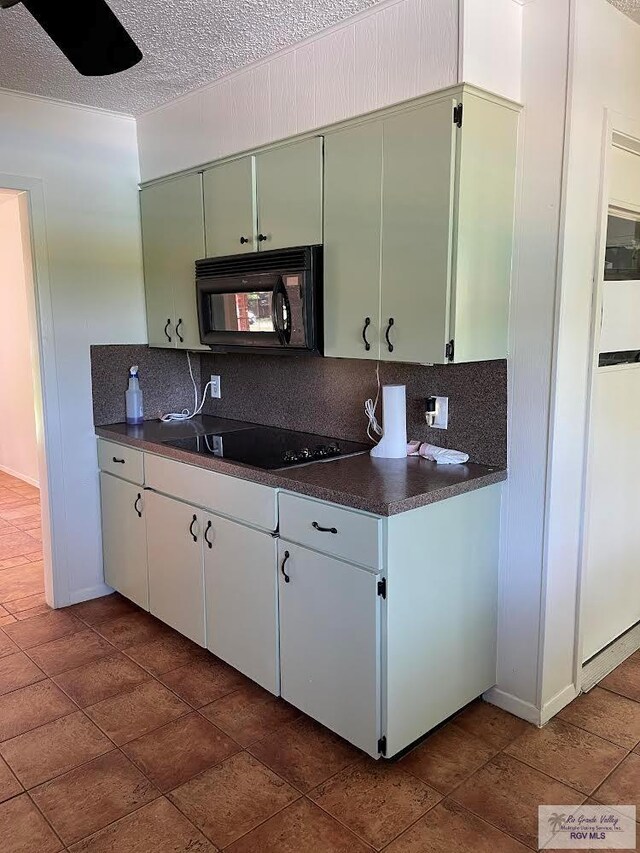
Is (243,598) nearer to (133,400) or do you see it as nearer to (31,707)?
(31,707)

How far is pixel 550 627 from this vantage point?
2.34m

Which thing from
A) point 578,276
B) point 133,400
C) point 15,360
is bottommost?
point 133,400

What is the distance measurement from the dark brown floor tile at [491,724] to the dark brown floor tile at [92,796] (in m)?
1.09

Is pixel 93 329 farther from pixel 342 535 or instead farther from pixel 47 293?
pixel 342 535

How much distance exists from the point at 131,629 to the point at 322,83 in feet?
8.24

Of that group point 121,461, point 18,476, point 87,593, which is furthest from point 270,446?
point 18,476

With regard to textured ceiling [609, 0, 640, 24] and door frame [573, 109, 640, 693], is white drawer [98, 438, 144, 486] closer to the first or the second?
door frame [573, 109, 640, 693]

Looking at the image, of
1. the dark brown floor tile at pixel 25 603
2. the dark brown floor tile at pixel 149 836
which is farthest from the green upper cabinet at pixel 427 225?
the dark brown floor tile at pixel 25 603

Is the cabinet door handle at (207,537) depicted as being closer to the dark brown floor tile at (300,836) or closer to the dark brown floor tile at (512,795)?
the dark brown floor tile at (300,836)

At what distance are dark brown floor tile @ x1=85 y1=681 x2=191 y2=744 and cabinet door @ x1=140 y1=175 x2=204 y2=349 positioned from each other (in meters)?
1.56

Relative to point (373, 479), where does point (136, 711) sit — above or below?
below

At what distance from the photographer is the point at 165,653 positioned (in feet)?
9.61

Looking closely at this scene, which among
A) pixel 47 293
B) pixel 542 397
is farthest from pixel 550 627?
pixel 47 293

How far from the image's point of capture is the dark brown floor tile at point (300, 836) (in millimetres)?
1832
